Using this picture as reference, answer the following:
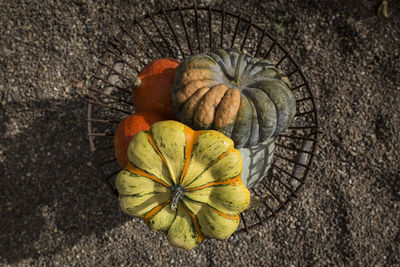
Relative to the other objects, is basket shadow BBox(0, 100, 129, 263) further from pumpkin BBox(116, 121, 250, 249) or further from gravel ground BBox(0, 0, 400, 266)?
pumpkin BBox(116, 121, 250, 249)

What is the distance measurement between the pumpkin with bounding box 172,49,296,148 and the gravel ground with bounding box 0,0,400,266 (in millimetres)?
1204

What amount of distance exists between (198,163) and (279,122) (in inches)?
18.5

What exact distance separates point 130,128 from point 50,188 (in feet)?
4.36

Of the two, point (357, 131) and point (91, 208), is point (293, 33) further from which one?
point (91, 208)

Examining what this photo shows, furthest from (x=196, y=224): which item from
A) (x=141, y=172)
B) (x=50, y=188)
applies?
(x=50, y=188)

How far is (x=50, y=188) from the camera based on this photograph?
2525 millimetres

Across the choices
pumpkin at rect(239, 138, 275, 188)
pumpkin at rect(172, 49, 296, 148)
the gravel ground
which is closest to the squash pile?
pumpkin at rect(172, 49, 296, 148)

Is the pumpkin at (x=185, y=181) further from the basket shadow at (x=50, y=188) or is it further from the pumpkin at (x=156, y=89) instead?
the basket shadow at (x=50, y=188)

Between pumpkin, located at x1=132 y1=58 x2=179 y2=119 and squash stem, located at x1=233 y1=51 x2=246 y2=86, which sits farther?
pumpkin, located at x1=132 y1=58 x2=179 y2=119

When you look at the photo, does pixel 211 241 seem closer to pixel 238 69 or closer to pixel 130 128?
pixel 130 128

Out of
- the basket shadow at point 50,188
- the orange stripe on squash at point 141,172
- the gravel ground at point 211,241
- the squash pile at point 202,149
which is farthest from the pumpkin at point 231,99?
the basket shadow at point 50,188

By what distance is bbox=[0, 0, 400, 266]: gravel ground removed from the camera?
2451mm

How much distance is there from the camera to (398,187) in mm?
2455

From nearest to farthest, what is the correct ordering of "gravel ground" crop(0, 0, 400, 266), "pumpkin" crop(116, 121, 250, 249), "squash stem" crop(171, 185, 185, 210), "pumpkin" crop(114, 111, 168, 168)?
"squash stem" crop(171, 185, 185, 210) → "pumpkin" crop(116, 121, 250, 249) → "pumpkin" crop(114, 111, 168, 168) → "gravel ground" crop(0, 0, 400, 266)
